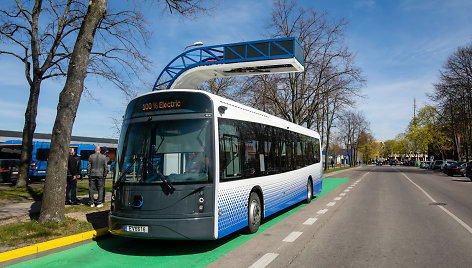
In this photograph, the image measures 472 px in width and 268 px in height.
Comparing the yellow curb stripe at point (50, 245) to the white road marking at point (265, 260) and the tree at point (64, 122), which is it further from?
the white road marking at point (265, 260)

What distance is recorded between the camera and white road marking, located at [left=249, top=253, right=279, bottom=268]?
4918mm

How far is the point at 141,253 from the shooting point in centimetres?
581

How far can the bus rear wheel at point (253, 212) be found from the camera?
7.00 metres

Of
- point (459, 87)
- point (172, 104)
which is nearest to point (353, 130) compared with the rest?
point (459, 87)

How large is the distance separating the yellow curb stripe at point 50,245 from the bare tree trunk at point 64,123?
0.98 m

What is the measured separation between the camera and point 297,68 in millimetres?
14766

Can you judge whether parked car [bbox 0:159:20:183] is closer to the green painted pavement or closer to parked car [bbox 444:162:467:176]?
the green painted pavement

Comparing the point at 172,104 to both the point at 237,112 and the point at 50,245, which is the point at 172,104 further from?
the point at 50,245

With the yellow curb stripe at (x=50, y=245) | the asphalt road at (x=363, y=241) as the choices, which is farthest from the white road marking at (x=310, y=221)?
the yellow curb stripe at (x=50, y=245)

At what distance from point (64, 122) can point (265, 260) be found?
17.4ft

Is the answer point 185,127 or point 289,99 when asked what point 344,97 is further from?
point 185,127

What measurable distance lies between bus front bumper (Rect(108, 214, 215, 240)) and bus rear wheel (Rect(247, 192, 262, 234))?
1614mm

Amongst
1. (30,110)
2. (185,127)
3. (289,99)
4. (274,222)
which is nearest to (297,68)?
(274,222)

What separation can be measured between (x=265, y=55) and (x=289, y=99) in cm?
1949
